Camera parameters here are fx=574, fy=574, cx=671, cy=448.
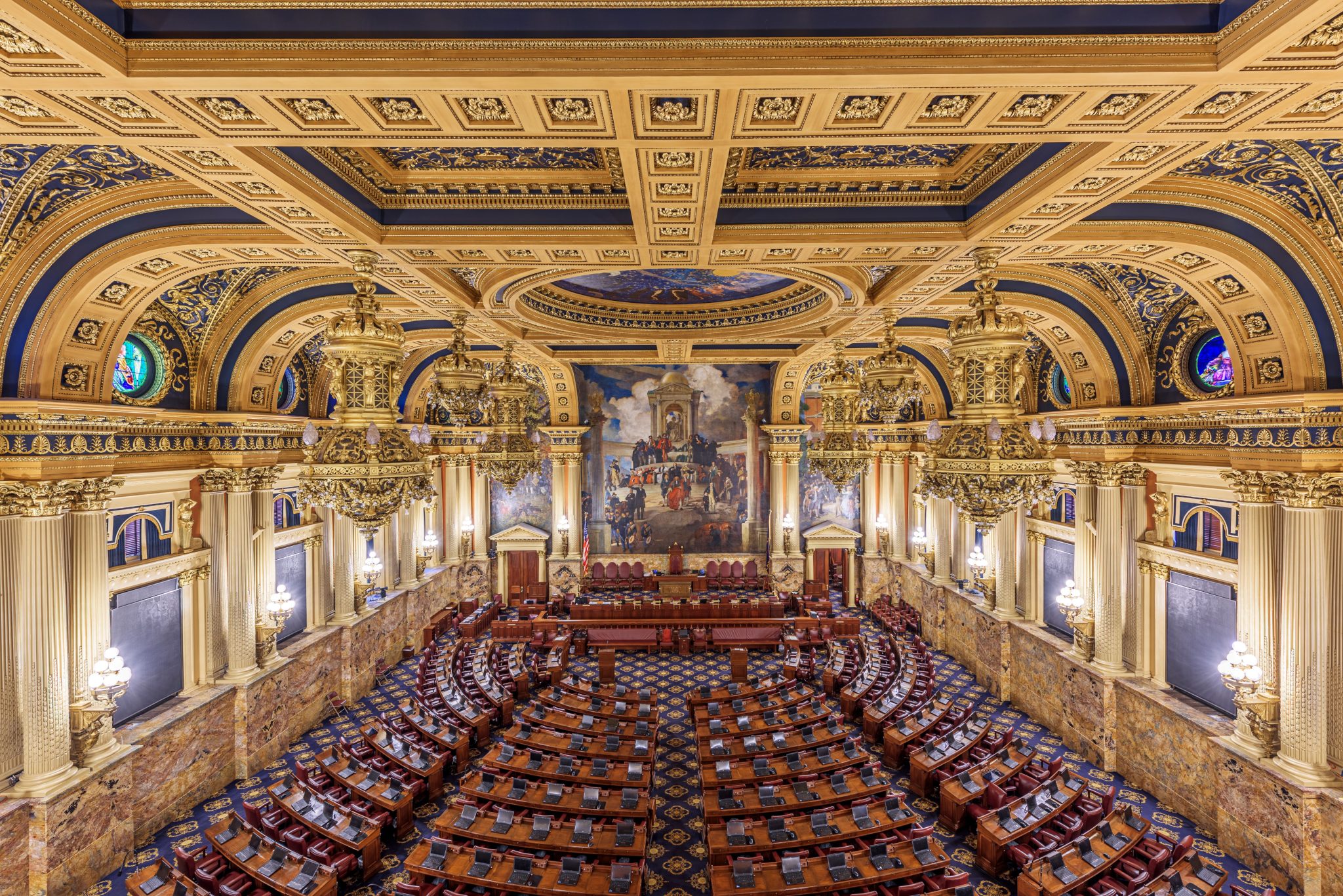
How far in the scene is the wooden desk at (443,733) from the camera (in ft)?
41.2

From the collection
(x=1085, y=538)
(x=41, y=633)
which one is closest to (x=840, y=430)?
(x=1085, y=538)

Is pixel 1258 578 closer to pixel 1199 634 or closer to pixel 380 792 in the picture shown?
pixel 1199 634

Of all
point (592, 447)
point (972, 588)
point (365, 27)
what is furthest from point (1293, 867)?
point (592, 447)

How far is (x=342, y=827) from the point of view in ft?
31.3

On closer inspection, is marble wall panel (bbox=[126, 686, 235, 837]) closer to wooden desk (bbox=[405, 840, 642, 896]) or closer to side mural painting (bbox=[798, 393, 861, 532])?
wooden desk (bbox=[405, 840, 642, 896])

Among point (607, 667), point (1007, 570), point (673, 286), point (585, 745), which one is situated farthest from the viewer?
point (1007, 570)

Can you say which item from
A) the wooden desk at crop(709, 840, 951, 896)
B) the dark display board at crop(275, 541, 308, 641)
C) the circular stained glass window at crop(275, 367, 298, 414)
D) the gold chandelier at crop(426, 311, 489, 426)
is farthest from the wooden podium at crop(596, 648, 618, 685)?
the circular stained glass window at crop(275, 367, 298, 414)

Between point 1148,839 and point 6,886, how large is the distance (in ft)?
55.6

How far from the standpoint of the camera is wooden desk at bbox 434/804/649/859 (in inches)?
350

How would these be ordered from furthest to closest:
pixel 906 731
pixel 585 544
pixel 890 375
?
pixel 585 544
pixel 906 731
pixel 890 375

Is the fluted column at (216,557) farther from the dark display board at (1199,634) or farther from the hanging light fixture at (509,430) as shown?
the dark display board at (1199,634)

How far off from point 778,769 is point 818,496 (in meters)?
15.6

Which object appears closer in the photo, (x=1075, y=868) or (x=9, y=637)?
(x=9, y=637)

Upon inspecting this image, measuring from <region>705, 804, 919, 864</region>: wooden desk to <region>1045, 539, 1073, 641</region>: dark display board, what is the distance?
8.10 m
